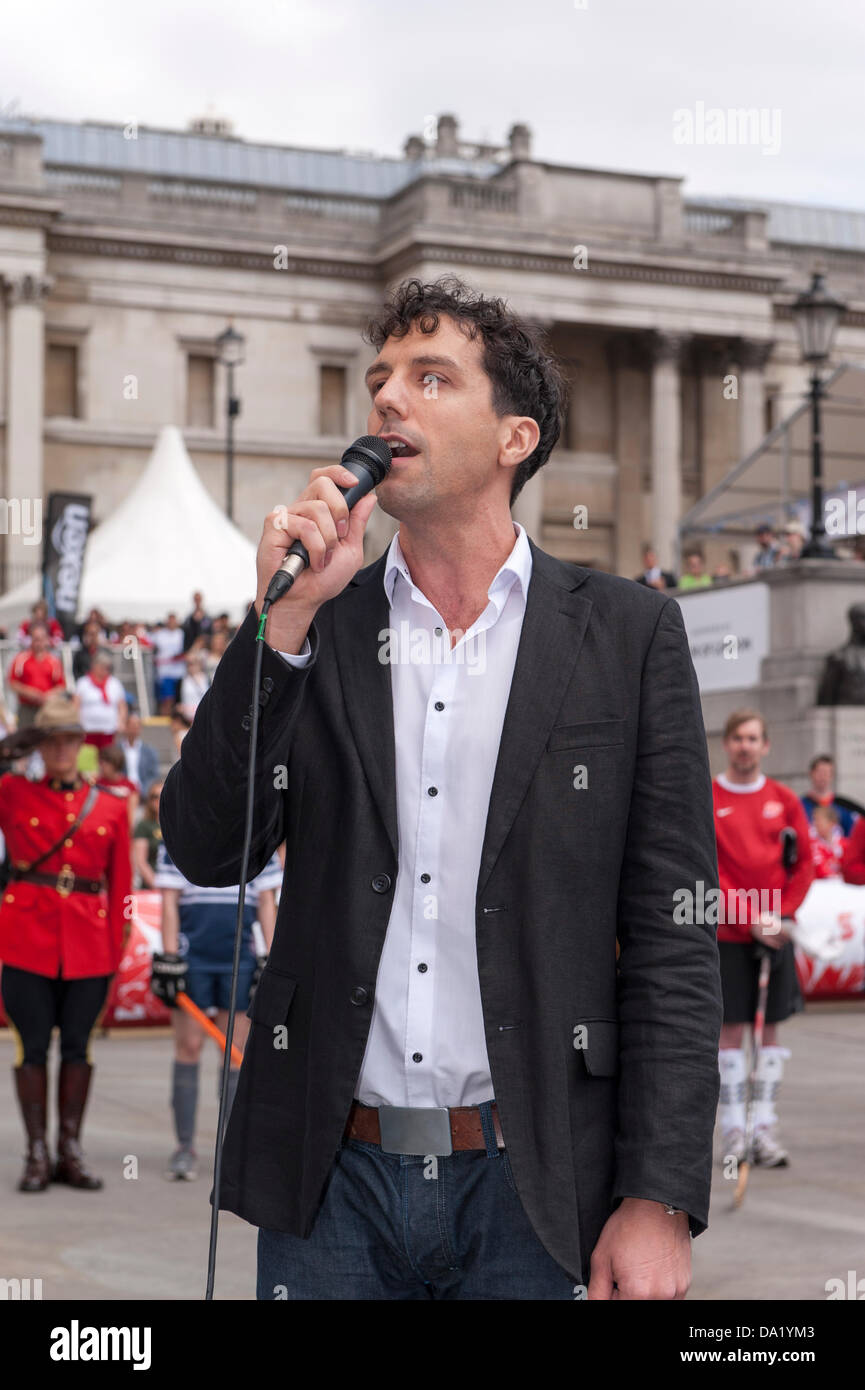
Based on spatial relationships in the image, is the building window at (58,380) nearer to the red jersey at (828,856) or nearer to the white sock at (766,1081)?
the red jersey at (828,856)

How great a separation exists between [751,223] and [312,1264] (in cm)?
5569

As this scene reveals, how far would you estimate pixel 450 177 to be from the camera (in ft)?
172

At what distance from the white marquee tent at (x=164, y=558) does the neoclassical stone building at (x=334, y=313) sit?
61.4 ft

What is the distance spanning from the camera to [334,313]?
5375cm

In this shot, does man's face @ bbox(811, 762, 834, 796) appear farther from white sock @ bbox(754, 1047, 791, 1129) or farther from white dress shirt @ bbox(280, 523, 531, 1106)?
white dress shirt @ bbox(280, 523, 531, 1106)

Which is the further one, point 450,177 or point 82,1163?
point 450,177

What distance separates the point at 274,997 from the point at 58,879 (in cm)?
599

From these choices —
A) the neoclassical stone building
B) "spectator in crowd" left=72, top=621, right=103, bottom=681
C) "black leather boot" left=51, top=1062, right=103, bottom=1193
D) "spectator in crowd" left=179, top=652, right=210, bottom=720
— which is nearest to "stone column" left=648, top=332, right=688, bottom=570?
the neoclassical stone building

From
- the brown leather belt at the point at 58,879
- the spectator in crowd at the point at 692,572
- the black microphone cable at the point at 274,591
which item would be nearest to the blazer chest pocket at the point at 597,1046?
the black microphone cable at the point at 274,591

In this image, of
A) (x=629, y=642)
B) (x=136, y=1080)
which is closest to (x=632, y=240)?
(x=136, y=1080)

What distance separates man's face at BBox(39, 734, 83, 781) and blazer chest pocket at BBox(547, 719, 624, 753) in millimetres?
6332

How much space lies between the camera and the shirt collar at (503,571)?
10.1ft

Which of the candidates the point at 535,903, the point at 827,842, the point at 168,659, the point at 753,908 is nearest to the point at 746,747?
the point at 753,908
